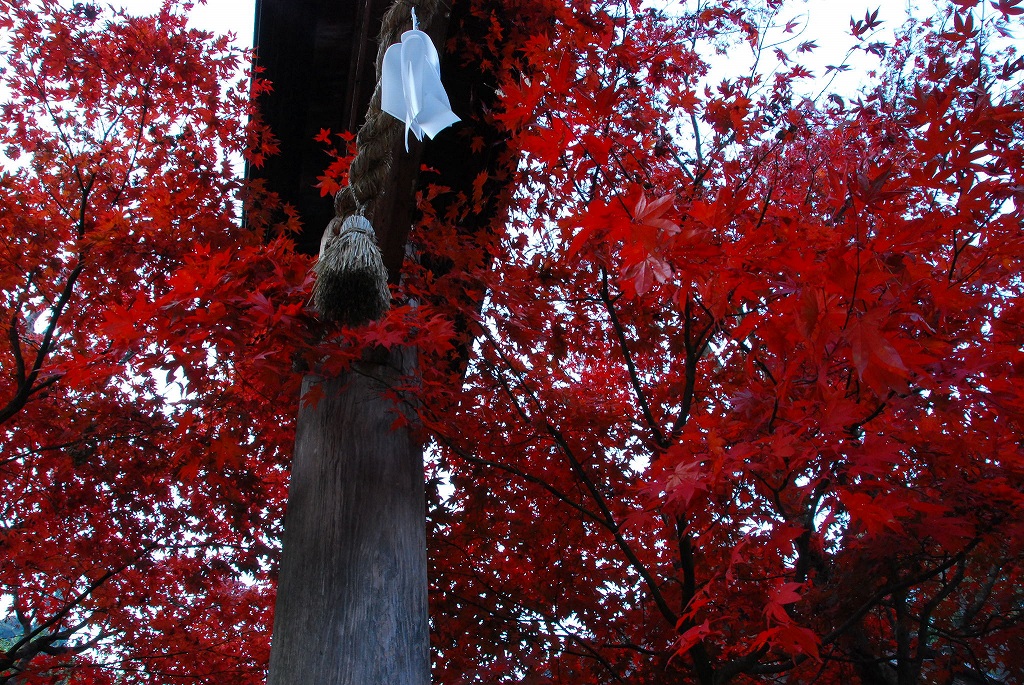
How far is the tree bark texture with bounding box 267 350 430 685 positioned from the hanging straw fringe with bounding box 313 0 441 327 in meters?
0.35

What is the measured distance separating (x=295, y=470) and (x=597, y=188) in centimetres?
247

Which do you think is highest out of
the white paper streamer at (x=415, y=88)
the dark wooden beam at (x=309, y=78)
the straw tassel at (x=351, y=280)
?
the dark wooden beam at (x=309, y=78)

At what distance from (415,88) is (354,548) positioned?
1860 mm

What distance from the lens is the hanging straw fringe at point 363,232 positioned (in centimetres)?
266

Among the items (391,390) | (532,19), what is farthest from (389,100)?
(532,19)

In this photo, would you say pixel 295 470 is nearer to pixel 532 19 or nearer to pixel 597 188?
pixel 597 188

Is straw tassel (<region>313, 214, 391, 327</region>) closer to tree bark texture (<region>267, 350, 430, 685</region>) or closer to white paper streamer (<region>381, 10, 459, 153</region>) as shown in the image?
tree bark texture (<region>267, 350, 430, 685</region>)

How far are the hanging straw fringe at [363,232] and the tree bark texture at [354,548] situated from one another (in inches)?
13.9

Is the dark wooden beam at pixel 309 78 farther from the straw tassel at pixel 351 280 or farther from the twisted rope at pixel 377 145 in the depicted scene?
the straw tassel at pixel 351 280

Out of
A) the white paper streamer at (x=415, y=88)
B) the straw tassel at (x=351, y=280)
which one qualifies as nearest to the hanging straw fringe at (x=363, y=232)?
the straw tassel at (x=351, y=280)

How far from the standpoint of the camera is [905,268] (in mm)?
2393

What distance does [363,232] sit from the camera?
277cm

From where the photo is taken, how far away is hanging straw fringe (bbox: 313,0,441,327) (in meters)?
2.66

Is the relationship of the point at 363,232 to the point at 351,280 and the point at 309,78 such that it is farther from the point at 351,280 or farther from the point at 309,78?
the point at 309,78
